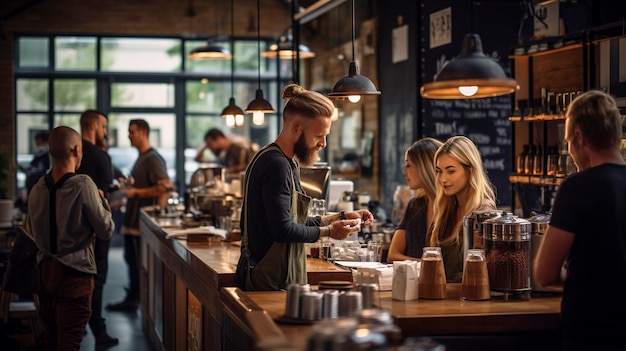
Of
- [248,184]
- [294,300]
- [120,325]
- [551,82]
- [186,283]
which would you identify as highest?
[551,82]

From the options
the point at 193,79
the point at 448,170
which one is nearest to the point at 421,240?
the point at 448,170

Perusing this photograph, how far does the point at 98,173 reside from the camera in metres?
7.82

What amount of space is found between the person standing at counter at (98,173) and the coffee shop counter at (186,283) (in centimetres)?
41

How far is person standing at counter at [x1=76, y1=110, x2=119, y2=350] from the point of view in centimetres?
777

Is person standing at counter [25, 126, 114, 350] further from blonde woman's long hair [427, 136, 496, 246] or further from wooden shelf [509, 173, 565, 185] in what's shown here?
wooden shelf [509, 173, 565, 185]

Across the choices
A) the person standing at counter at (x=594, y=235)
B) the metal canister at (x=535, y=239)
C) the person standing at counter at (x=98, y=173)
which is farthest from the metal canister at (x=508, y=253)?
the person standing at counter at (x=98, y=173)

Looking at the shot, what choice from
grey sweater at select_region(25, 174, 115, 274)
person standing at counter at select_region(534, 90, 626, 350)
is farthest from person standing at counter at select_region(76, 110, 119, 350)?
person standing at counter at select_region(534, 90, 626, 350)

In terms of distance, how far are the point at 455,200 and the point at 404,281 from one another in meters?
1.29

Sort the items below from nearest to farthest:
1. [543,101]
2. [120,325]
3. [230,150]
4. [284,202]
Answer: [284,202] → [543,101] → [120,325] → [230,150]

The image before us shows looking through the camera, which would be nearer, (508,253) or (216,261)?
(508,253)

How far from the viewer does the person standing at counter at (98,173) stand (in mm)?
7770

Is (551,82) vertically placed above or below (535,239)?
above

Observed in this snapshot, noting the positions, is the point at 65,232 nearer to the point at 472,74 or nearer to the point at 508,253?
the point at 508,253

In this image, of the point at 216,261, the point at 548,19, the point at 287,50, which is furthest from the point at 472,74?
the point at 287,50
